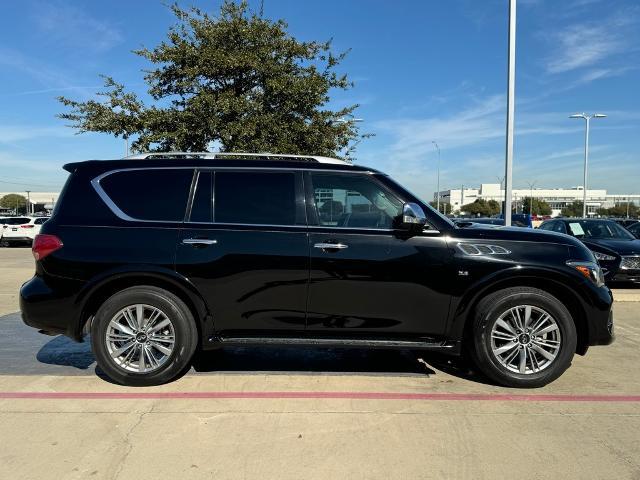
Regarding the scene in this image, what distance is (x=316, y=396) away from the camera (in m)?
4.33

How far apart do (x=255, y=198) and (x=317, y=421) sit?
1.94 metres

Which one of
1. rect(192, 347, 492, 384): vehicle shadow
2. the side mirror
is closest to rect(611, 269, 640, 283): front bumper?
rect(192, 347, 492, 384): vehicle shadow

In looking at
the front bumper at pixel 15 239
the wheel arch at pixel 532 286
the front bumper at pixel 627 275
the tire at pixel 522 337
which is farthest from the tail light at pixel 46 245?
the front bumper at pixel 15 239

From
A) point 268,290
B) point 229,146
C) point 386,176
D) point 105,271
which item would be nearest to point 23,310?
point 105,271

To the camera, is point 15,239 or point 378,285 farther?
point 15,239

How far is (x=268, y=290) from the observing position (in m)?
4.42

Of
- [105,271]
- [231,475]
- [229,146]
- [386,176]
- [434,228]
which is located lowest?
[231,475]

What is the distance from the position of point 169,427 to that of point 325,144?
12.3 m

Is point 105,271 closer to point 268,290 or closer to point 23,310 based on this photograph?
point 23,310

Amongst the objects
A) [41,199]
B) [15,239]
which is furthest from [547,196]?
[15,239]

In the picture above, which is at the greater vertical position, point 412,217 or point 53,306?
point 412,217

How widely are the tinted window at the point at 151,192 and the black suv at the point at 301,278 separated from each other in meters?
0.02

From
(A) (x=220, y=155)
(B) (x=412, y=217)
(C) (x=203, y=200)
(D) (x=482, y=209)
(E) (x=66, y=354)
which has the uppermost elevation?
(D) (x=482, y=209)

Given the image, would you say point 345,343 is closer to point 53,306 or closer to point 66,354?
point 53,306
